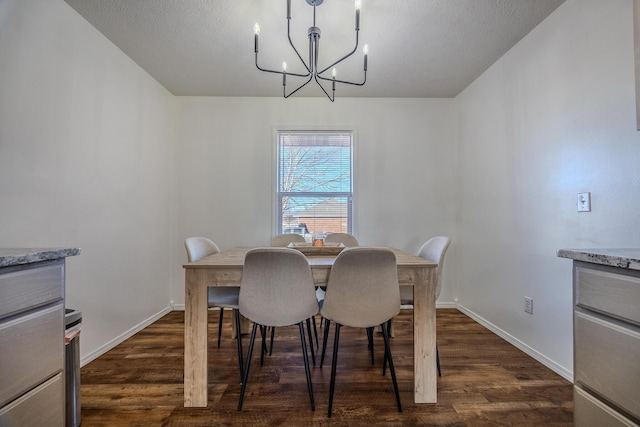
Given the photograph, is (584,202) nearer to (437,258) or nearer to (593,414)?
(437,258)

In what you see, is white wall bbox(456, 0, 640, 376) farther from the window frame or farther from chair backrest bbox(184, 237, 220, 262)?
chair backrest bbox(184, 237, 220, 262)

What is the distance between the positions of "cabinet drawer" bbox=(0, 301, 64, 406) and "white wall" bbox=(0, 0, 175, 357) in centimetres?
89

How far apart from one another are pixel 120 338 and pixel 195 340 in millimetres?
1370

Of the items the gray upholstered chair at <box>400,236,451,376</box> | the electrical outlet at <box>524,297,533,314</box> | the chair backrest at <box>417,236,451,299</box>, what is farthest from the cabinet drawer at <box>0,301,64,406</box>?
the electrical outlet at <box>524,297,533,314</box>

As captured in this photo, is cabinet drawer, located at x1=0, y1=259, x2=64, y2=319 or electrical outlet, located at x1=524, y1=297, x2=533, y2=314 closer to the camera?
cabinet drawer, located at x1=0, y1=259, x2=64, y2=319

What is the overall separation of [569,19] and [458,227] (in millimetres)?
2084

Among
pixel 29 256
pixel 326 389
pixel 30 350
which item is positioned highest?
A: pixel 29 256

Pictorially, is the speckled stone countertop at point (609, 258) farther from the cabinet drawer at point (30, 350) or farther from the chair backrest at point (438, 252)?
the cabinet drawer at point (30, 350)

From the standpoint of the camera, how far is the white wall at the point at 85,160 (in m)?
1.64

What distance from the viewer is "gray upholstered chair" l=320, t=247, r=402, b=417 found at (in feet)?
4.87

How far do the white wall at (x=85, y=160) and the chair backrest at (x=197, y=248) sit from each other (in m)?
0.75

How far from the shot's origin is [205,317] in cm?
162

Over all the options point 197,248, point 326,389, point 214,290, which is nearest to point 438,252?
point 326,389

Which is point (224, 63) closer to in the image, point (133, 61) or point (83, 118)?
point (133, 61)
